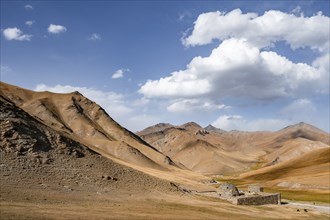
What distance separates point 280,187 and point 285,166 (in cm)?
5957

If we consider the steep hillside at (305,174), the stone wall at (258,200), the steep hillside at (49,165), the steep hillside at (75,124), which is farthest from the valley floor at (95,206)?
the steep hillside at (75,124)

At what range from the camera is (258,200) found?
A: 65.7 meters

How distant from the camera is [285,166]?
19100 centimetres

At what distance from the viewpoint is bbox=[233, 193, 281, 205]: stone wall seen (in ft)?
206

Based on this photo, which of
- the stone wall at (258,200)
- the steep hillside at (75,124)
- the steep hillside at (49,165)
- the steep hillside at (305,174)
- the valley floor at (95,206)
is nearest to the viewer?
the valley floor at (95,206)

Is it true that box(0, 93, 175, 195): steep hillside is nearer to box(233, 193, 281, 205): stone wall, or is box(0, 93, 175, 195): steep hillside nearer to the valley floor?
the valley floor

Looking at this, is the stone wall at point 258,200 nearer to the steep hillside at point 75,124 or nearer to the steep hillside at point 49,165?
the steep hillside at point 49,165

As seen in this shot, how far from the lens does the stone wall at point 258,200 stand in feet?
206

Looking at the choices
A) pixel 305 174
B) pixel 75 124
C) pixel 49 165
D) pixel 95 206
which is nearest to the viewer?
pixel 95 206

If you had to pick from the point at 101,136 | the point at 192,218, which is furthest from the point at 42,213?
the point at 101,136

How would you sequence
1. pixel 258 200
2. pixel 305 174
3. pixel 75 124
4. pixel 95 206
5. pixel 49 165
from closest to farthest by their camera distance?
pixel 95 206 < pixel 49 165 < pixel 258 200 < pixel 305 174 < pixel 75 124

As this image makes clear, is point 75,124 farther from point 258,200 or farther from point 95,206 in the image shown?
point 95,206

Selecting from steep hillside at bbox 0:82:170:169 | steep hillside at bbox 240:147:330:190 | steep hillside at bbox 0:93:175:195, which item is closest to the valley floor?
steep hillside at bbox 0:93:175:195

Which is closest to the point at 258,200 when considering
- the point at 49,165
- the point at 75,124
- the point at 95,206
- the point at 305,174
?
the point at 49,165
